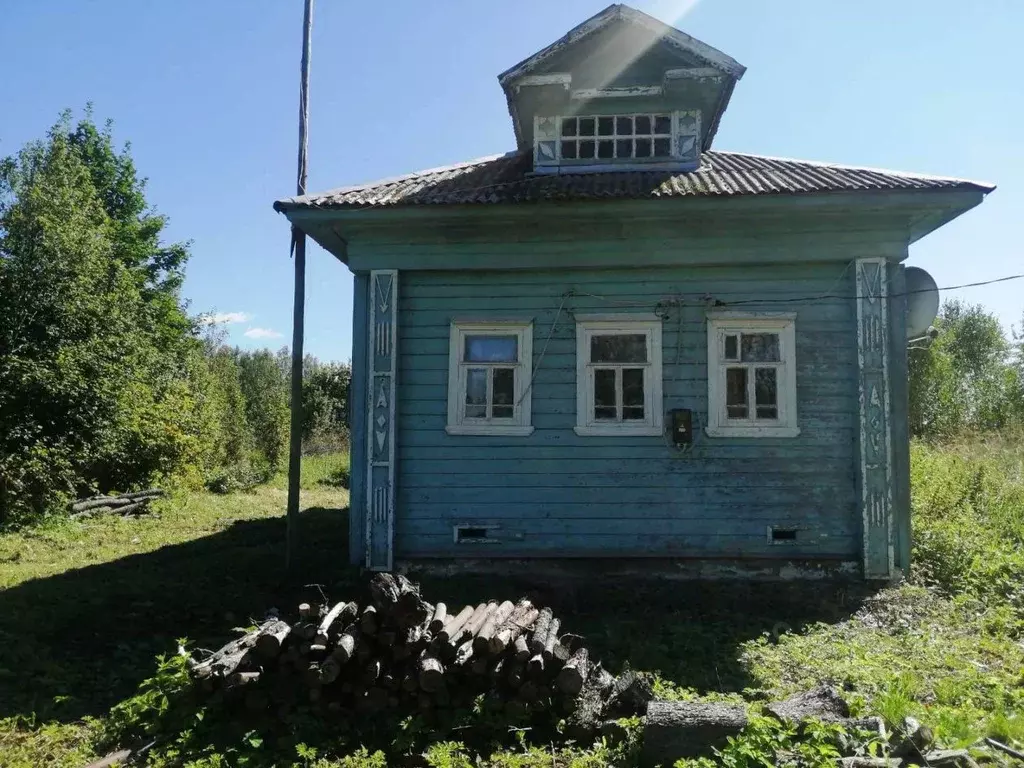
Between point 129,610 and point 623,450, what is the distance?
5.24 meters

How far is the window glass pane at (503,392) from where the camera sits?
25.6 ft

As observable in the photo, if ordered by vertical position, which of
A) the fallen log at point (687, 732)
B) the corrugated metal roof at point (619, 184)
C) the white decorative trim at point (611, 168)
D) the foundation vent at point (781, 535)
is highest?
the white decorative trim at point (611, 168)

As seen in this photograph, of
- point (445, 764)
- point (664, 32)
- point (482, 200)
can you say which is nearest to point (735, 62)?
point (664, 32)

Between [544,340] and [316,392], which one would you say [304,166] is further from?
[316,392]

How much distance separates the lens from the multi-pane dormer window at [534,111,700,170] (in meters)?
8.52

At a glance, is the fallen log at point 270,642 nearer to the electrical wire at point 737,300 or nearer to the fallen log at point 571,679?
the fallen log at point 571,679

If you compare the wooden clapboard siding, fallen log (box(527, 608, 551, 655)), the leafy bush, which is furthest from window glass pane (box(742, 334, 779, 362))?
fallen log (box(527, 608, 551, 655))

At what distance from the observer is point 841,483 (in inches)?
294

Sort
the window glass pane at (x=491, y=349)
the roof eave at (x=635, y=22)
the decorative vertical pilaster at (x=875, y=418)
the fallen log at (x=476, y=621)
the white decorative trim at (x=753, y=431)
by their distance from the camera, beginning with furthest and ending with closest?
the roof eave at (x=635, y=22) → the window glass pane at (x=491, y=349) → the white decorative trim at (x=753, y=431) → the decorative vertical pilaster at (x=875, y=418) → the fallen log at (x=476, y=621)

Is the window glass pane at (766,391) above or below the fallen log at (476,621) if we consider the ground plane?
above

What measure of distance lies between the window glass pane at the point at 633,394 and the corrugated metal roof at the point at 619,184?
75.7 inches

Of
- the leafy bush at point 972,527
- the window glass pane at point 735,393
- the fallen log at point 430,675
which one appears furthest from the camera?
the window glass pane at point 735,393

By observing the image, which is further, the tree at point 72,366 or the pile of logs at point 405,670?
the tree at point 72,366

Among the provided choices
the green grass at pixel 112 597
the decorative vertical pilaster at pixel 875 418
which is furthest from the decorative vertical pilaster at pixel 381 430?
the decorative vertical pilaster at pixel 875 418
